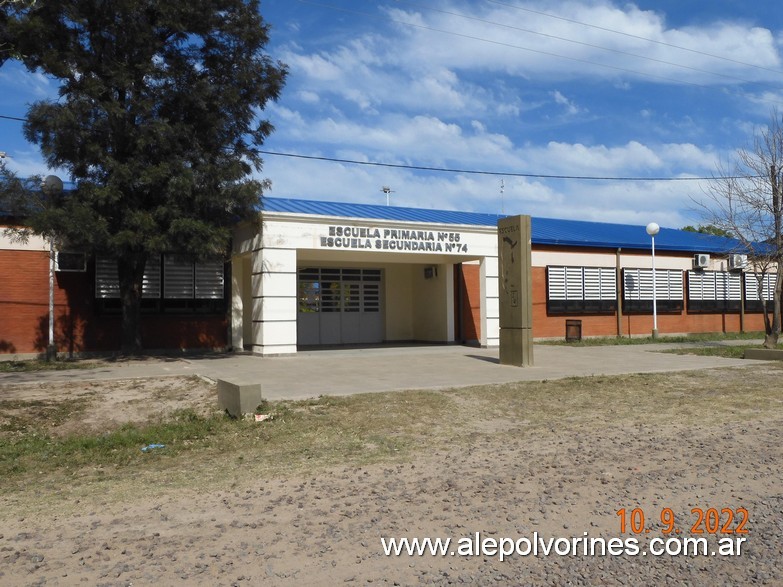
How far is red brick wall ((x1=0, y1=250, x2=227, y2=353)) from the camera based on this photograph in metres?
17.3

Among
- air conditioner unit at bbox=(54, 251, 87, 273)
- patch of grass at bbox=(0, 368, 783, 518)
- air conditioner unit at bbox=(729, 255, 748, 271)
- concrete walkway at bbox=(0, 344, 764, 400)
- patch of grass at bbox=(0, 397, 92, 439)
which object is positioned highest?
air conditioner unit at bbox=(729, 255, 748, 271)

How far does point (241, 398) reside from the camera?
8.94 m

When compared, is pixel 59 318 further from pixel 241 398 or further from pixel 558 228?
pixel 558 228

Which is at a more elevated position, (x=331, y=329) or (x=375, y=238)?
(x=375, y=238)

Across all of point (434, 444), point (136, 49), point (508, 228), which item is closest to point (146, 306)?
point (136, 49)

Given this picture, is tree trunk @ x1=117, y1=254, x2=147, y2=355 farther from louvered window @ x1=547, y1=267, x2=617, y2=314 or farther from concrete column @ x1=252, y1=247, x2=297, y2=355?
louvered window @ x1=547, y1=267, x2=617, y2=314

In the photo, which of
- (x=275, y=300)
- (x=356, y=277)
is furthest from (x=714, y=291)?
(x=275, y=300)

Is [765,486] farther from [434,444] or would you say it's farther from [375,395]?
[375,395]

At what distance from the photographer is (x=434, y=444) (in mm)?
7633

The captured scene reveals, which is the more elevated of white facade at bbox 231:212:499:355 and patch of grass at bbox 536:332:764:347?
white facade at bbox 231:212:499:355

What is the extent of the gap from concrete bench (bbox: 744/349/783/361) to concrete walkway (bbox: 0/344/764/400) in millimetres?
512

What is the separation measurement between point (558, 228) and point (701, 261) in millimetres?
5931

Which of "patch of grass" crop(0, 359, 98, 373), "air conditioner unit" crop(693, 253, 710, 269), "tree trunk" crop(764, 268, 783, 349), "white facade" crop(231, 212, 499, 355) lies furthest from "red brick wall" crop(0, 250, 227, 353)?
"air conditioner unit" crop(693, 253, 710, 269)

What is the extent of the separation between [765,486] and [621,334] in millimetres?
21264
